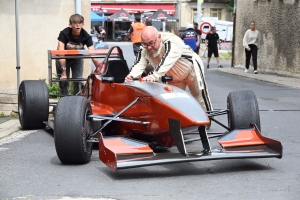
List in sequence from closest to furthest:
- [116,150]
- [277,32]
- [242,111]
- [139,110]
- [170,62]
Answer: [116,150] < [139,110] < [242,111] < [170,62] < [277,32]

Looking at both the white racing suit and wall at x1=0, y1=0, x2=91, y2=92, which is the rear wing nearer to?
the white racing suit

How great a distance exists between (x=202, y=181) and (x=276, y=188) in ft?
2.31

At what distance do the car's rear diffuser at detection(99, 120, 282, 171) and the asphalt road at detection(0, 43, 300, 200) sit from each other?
17 cm

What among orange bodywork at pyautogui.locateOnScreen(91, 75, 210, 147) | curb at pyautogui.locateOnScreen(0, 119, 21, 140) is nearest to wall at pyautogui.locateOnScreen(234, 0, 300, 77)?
curb at pyautogui.locateOnScreen(0, 119, 21, 140)

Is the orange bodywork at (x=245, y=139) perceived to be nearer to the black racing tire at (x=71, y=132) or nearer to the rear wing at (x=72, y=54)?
the black racing tire at (x=71, y=132)

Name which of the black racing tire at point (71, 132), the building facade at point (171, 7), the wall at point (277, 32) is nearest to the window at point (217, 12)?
the building facade at point (171, 7)

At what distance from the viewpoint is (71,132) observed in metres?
6.74

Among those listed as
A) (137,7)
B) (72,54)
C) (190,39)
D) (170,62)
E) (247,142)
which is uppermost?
(170,62)

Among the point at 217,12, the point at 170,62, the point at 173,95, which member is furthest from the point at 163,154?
the point at 217,12

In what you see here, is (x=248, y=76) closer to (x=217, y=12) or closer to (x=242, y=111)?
(x=242, y=111)

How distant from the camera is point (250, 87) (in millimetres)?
17734

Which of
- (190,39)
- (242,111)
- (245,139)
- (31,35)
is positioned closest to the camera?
(245,139)

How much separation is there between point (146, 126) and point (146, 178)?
0.95m

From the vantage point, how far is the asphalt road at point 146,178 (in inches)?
227
